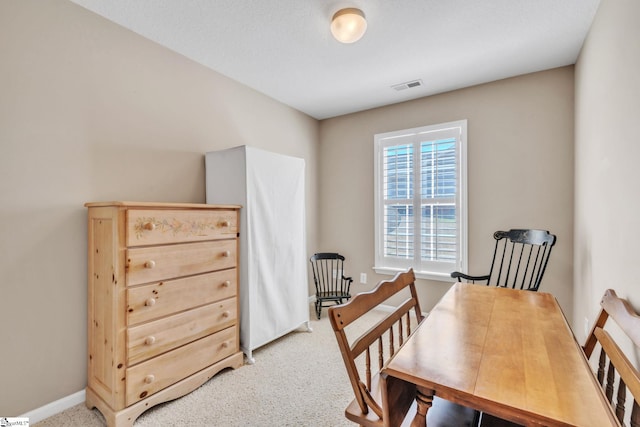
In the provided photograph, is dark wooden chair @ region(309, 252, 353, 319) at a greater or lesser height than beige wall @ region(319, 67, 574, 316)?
lesser

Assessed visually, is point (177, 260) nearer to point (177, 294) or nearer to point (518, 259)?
point (177, 294)

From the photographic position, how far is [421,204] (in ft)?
11.3

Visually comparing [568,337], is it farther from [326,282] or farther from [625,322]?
[326,282]

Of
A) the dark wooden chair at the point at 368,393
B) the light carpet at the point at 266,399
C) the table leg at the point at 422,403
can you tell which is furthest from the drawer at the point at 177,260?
the table leg at the point at 422,403

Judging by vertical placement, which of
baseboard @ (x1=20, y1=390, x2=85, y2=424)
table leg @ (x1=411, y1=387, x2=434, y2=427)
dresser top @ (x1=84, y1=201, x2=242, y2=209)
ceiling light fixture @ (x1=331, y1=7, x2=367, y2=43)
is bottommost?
baseboard @ (x1=20, y1=390, x2=85, y2=424)

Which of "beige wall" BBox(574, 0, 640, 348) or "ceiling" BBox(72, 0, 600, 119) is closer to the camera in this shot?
"beige wall" BBox(574, 0, 640, 348)

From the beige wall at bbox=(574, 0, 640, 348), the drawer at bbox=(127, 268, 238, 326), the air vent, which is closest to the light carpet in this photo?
the drawer at bbox=(127, 268, 238, 326)

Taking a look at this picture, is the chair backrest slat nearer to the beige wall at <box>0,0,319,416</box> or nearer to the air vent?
the air vent

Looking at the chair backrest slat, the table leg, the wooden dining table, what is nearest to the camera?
the wooden dining table

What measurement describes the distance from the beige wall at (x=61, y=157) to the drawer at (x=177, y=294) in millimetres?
509

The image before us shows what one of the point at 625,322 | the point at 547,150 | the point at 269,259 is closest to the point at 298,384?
the point at 269,259

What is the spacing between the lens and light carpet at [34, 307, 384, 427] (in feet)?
5.86

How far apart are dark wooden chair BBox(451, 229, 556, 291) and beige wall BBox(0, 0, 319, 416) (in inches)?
111

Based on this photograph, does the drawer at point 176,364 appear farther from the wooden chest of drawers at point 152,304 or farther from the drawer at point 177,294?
the drawer at point 177,294
